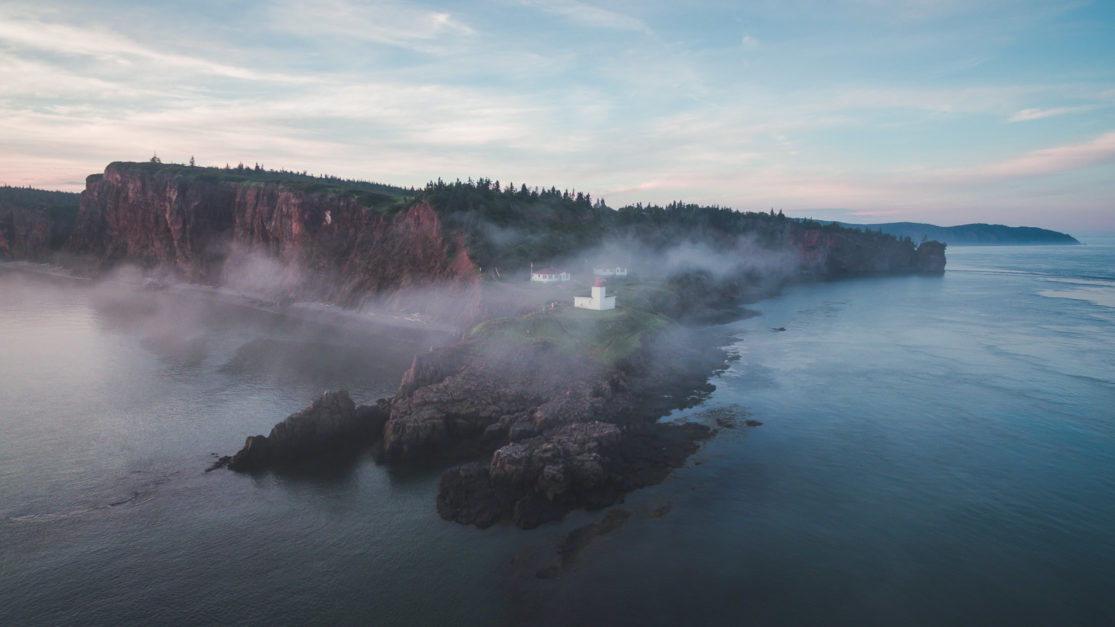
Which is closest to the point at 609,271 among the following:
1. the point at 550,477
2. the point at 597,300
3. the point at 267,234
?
the point at 597,300

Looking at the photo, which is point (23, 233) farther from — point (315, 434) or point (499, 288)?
point (315, 434)

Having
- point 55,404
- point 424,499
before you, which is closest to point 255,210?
point 55,404

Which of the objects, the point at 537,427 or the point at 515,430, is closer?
the point at 515,430

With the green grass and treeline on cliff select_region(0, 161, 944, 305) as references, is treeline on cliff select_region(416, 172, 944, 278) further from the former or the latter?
the green grass

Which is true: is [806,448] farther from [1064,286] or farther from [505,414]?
[1064,286]

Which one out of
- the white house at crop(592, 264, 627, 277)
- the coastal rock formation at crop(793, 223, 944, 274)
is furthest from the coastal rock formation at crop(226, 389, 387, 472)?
the coastal rock formation at crop(793, 223, 944, 274)

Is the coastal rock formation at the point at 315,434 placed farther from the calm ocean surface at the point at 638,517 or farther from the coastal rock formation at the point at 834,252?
the coastal rock formation at the point at 834,252

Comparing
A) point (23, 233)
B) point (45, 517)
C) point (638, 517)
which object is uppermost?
point (23, 233)
